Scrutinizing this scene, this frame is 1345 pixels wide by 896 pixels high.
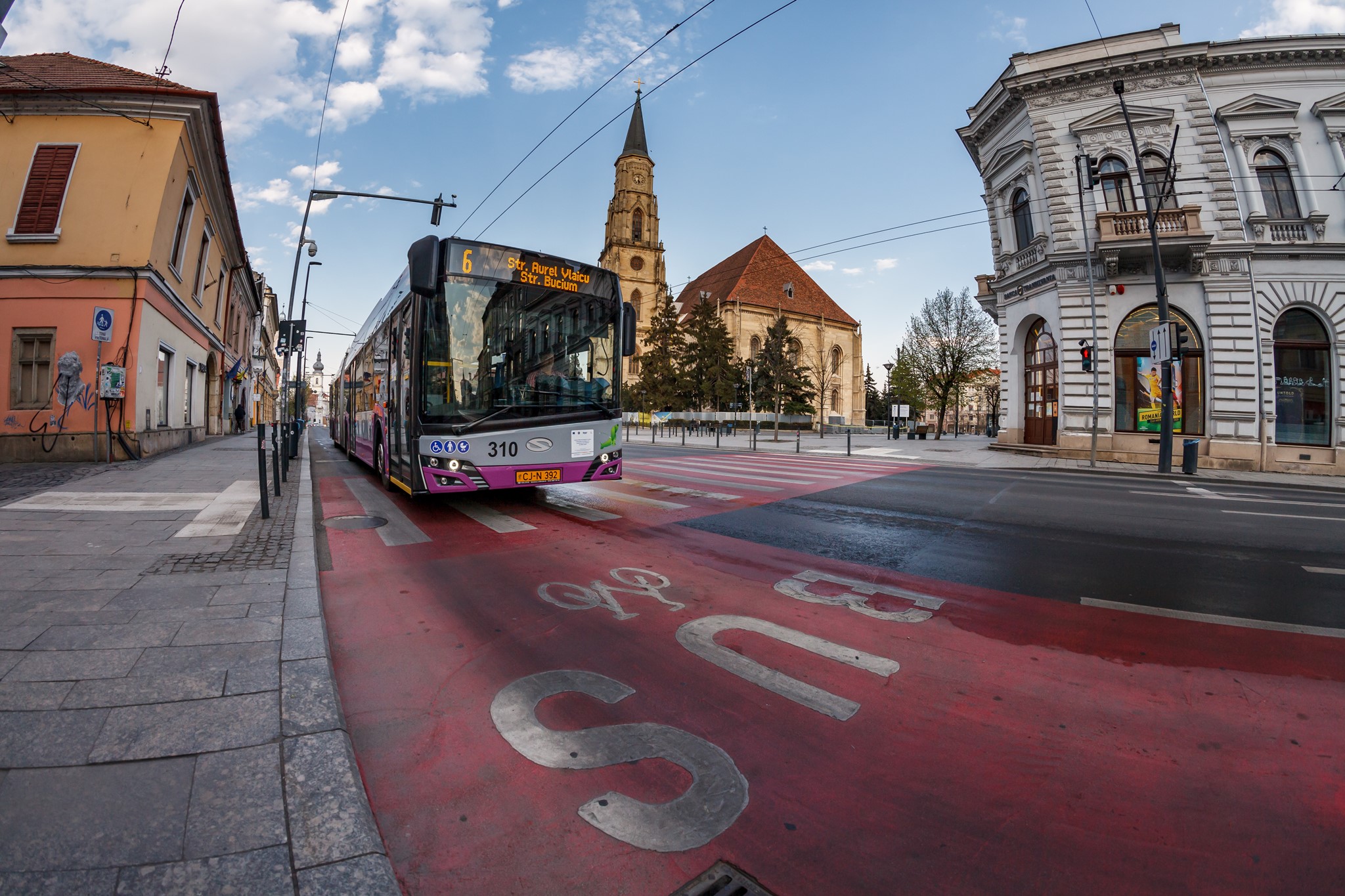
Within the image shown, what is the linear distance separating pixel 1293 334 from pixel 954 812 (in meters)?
25.8

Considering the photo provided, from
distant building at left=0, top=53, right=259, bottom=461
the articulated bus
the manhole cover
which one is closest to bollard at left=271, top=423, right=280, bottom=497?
the manhole cover

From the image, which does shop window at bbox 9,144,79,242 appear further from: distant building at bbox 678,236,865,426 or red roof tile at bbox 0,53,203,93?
distant building at bbox 678,236,865,426

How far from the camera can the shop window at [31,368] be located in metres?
13.4

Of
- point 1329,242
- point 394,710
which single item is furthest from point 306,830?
point 1329,242

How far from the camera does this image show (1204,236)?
60.5ft

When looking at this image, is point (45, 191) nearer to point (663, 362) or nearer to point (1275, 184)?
point (1275, 184)

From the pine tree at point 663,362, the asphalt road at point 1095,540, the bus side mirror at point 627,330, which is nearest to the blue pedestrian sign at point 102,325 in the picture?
the bus side mirror at point 627,330

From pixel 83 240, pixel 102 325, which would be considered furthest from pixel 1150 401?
pixel 83 240

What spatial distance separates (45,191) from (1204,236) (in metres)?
32.2

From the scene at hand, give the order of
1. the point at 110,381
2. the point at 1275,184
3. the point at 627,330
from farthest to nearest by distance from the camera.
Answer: the point at 1275,184, the point at 110,381, the point at 627,330

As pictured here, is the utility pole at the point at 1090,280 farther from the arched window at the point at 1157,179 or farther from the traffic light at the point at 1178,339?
the traffic light at the point at 1178,339

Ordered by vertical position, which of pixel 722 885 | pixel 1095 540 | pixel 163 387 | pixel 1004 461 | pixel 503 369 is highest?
pixel 163 387

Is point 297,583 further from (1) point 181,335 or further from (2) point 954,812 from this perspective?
(1) point 181,335

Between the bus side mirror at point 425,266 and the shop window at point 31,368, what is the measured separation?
43.2ft
